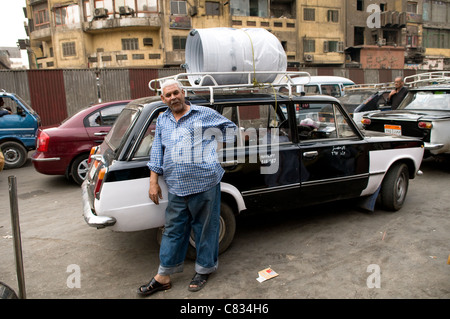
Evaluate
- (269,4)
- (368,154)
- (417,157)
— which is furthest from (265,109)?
(269,4)

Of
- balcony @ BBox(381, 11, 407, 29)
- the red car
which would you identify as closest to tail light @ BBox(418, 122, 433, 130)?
the red car

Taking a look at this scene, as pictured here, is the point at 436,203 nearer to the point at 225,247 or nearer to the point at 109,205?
the point at 225,247

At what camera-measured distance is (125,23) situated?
1148 inches

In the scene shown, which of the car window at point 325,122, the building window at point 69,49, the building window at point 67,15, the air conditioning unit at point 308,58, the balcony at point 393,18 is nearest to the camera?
the car window at point 325,122

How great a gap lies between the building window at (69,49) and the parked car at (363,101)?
2636cm

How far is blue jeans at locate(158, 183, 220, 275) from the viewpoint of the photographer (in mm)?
2793

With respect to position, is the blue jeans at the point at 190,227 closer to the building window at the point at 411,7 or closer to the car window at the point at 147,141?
the car window at the point at 147,141

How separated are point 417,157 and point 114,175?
4.00 metres

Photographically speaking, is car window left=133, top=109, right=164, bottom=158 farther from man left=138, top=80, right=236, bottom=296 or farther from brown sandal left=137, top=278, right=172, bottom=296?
brown sandal left=137, top=278, right=172, bottom=296

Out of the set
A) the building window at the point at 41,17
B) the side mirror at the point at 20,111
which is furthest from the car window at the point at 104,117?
the building window at the point at 41,17

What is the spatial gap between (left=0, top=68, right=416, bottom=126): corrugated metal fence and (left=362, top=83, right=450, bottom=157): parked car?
11.3m

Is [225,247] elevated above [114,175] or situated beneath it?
situated beneath

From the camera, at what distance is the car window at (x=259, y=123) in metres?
3.53

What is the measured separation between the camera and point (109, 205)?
9.48ft
